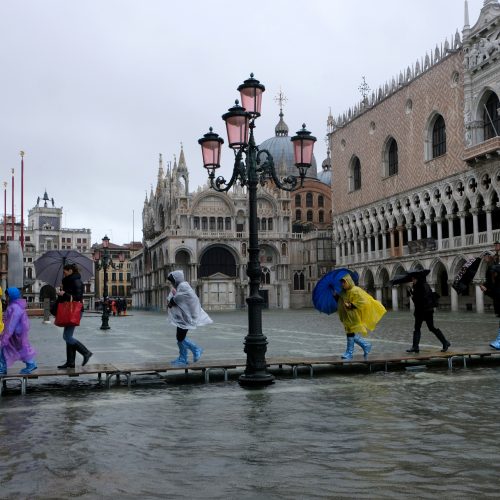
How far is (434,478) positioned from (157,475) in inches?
80.8

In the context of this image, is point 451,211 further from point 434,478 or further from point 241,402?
point 434,478

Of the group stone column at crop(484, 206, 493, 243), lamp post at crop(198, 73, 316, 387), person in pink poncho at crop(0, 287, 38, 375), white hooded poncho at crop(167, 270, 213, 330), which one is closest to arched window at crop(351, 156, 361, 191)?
stone column at crop(484, 206, 493, 243)

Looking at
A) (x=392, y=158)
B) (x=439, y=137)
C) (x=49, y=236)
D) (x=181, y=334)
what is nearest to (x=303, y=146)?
(x=181, y=334)

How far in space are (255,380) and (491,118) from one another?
100 ft

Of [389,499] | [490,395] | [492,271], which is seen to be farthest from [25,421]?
[492,271]

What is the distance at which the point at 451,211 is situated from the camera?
126ft

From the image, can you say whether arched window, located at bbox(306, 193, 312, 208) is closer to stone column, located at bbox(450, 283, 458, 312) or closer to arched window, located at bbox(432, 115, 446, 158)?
arched window, located at bbox(432, 115, 446, 158)

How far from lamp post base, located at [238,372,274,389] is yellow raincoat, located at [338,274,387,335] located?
234cm

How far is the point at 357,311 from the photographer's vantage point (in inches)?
438

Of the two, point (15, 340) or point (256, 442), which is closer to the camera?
point (256, 442)

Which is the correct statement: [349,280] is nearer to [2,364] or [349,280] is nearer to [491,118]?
[2,364]

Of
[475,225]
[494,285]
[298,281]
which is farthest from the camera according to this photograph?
[298,281]

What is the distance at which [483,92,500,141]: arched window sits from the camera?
34.8 metres

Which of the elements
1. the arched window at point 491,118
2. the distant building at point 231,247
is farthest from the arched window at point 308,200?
the arched window at point 491,118
